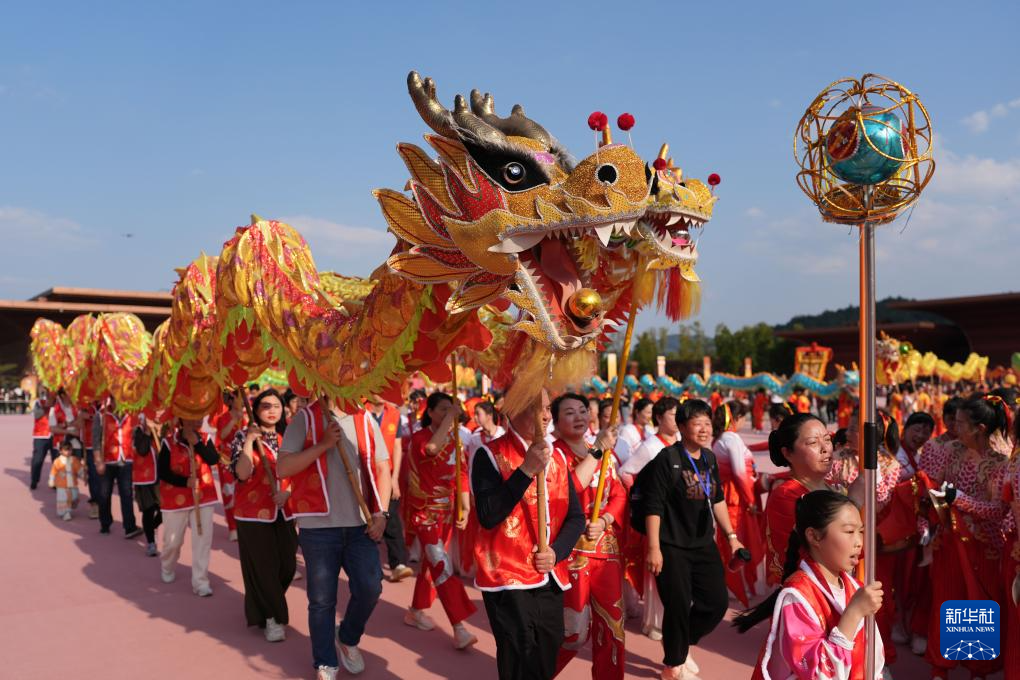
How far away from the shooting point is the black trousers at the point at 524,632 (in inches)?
121

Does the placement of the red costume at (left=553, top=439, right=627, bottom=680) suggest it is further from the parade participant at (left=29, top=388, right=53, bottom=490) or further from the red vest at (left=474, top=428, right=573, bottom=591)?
the parade participant at (left=29, top=388, right=53, bottom=490)

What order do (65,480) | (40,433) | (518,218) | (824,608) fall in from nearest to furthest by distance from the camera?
(824,608) → (518,218) → (65,480) → (40,433)

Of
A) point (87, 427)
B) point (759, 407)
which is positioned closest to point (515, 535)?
point (87, 427)

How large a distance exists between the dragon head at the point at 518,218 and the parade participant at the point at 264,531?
2.51 meters

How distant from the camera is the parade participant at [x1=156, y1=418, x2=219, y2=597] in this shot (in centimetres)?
620

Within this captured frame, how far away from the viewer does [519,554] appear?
3.14 metres

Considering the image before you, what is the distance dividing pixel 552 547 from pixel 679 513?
4.52ft

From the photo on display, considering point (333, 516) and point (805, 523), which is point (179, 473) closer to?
point (333, 516)

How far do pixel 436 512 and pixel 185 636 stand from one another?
75.2 inches

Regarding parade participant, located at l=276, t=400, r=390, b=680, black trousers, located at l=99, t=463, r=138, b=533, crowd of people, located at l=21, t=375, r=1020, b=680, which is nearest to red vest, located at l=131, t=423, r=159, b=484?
black trousers, located at l=99, t=463, r=138, b=533

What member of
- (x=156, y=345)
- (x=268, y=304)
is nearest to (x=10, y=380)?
(x=156, y=345)

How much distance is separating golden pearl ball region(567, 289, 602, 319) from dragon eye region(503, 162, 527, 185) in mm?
535

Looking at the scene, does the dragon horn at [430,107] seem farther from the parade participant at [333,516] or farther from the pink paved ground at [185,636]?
the pink paved ground at [185,636]

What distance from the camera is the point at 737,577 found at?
18.5 feet
